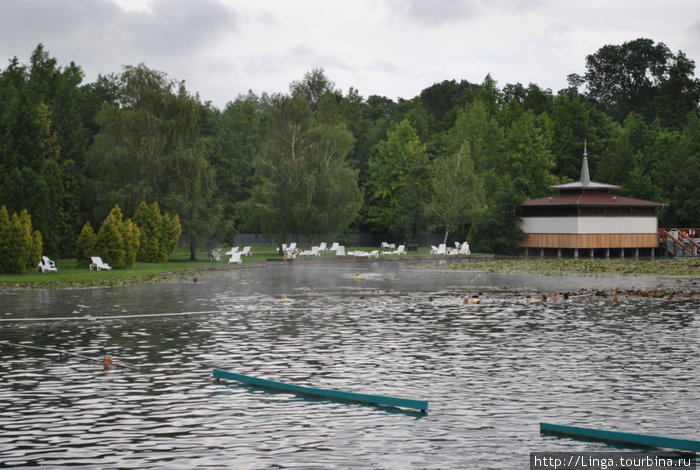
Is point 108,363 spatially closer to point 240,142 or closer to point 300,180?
point 300,180

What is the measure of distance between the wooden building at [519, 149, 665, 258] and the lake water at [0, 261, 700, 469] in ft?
131

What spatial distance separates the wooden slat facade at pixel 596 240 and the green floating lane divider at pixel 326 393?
2305 inches

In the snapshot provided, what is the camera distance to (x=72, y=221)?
62.2 metres

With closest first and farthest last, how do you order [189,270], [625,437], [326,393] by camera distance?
[625,437], [326,393], [189,270]

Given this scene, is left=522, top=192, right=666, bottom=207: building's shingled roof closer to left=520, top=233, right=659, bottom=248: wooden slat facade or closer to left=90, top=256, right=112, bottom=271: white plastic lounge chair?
left=520, top=233, right=659, bottom=248: wooden slat facade

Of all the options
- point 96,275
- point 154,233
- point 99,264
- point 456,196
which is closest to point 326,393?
point 96,275

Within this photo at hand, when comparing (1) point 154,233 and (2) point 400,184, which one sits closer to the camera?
(1) point 154,233

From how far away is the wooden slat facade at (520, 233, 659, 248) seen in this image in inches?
2790

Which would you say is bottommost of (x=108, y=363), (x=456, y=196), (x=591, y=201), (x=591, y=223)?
(x=108, y=363)

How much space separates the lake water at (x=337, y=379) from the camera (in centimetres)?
1177

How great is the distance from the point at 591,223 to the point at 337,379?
58.5 m

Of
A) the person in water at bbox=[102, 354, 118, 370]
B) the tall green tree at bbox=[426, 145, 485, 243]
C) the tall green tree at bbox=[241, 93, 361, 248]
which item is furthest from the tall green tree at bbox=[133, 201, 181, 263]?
the person in water at bbox=[102, 354, 118, 370]

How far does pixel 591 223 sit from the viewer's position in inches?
2798

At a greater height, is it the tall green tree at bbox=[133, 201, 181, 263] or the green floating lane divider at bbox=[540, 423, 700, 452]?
the tall green tree at bbox=[133, 201, 181, 263]
